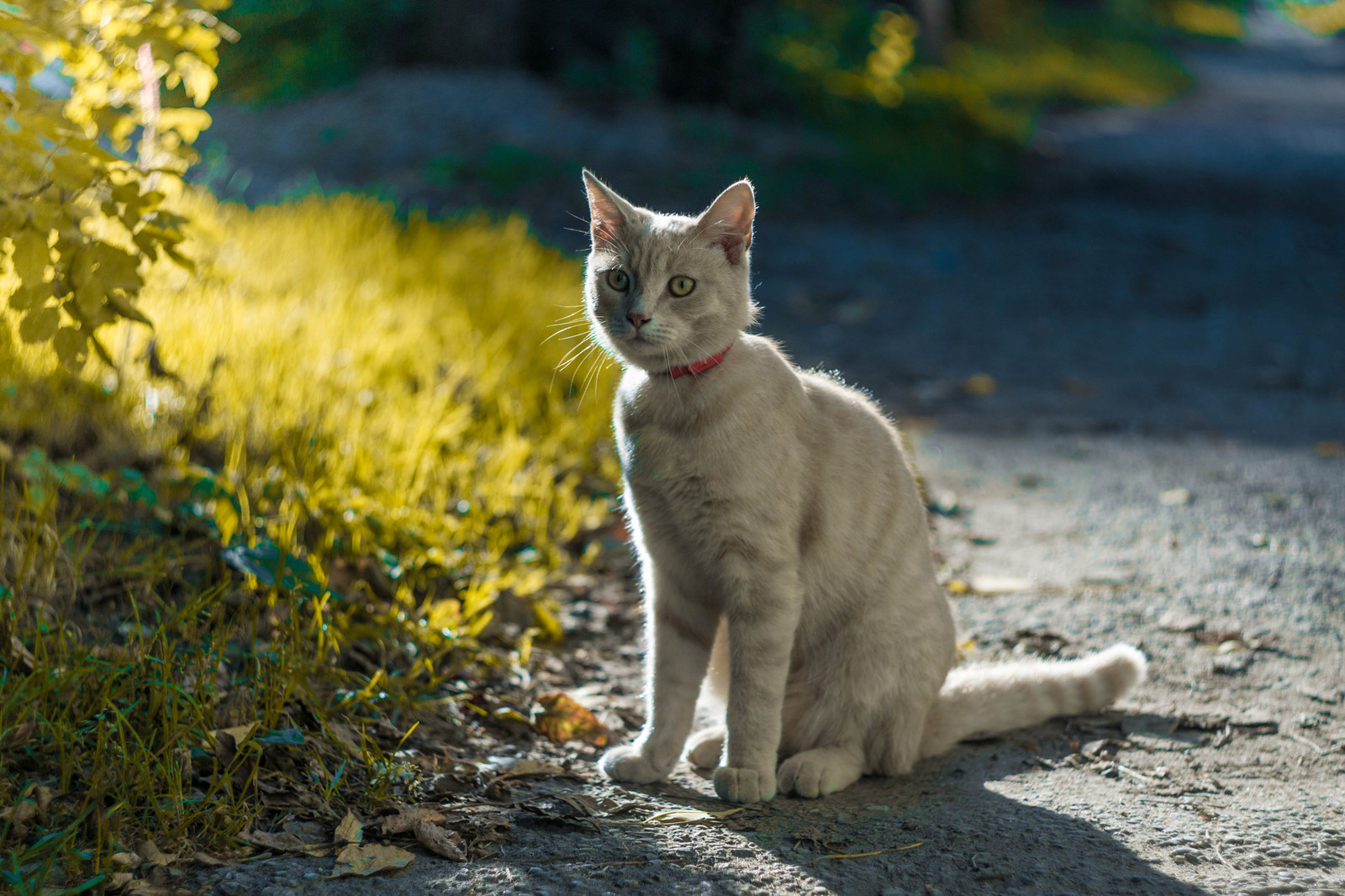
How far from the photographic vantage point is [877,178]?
10.2 meters

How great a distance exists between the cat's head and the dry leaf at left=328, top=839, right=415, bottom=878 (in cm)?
117

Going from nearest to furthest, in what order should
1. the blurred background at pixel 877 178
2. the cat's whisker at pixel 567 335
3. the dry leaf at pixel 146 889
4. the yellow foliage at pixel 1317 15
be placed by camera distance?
1. the dry leaf at pixel 146 889
2. the cat's whisker at pixel 567 335
3. the blurred background at pixel 877 178
4. the yellow foliage at pixel 1317 15

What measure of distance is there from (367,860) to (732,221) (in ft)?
5.16

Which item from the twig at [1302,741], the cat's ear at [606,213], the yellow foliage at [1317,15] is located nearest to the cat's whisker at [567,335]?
the cat's ear at [606,213]

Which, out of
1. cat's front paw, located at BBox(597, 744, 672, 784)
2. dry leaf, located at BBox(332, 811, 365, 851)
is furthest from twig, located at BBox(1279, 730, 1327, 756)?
dry leaf, located at BBox(332, 811, 365, 851)

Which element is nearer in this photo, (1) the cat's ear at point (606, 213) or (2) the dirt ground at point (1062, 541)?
(2) the dirt ground at point (1062, 541)

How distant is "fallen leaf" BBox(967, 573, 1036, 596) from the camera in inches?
142

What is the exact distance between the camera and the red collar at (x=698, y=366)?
2.54 m

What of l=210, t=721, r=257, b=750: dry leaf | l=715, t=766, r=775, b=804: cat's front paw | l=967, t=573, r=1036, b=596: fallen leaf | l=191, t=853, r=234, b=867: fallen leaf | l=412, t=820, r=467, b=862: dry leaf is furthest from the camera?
l=967, t=573, r=1036, b=596: fallen leaf

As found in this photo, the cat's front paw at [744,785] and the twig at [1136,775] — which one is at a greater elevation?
the twig at [1136,775]

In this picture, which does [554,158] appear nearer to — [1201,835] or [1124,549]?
[1124,549]

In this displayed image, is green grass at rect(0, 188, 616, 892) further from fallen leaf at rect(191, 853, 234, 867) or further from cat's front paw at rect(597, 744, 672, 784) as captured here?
cat's front paw at rect(597, 744, 672, 784)

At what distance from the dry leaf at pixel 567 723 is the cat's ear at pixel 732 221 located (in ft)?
4.05

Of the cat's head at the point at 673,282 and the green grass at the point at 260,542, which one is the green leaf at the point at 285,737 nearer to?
the green grass at the point at 260,542
